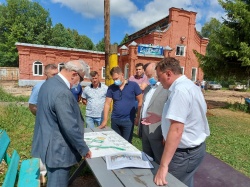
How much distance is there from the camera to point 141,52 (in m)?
20.6

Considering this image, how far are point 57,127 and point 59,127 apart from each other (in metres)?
0.02

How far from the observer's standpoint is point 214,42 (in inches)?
455

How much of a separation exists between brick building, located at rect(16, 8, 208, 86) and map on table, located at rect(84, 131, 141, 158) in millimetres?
17989

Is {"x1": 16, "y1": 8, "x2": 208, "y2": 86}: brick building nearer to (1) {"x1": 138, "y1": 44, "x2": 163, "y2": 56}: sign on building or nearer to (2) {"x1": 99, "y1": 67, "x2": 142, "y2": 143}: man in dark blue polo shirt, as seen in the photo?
(1) {"x1": 138, "y1": 44, "x2": 163, "y2": 56}: sign on building

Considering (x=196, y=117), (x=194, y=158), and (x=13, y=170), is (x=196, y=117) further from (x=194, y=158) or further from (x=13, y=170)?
(x=13, y=170)

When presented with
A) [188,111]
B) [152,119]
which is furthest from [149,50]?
[188,111]

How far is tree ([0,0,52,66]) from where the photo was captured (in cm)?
3597

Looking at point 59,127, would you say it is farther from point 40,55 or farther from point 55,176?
point 40,55

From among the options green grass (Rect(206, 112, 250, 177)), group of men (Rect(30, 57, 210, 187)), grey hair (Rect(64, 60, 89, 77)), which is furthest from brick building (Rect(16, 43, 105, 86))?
group of men (Rect(30, 57, 210, 187))

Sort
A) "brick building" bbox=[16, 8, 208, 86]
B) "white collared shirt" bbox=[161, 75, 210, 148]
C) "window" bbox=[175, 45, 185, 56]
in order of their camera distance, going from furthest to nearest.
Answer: "window" bbox=[175, 45, 185, 56] → "brick building" bbox=[16, 8, 208, 86] → "white collared shirt" bbox=[161, 75, 210, 148]

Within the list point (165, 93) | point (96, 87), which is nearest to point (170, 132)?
point (165, 93)

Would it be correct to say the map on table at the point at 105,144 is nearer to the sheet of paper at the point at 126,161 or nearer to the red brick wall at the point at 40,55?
the sheet of paper at the point at 126,161

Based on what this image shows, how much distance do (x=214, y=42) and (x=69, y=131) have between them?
38.1ft

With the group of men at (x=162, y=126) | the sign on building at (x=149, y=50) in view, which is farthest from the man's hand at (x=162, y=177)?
the sign on building at (x=149, y=50)
